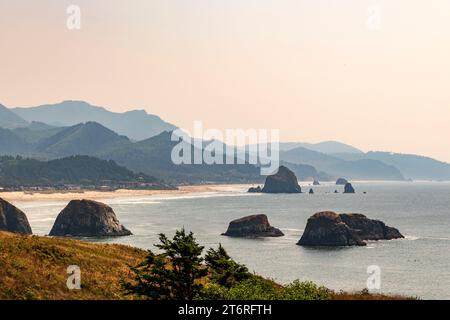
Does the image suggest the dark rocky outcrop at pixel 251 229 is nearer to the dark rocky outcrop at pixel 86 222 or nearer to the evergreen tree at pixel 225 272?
the dark rocky outcrop at pixel 86 222

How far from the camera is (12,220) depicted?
120 m

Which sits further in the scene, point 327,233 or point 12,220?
point 327,233

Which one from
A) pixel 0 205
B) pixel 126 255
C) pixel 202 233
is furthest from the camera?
pixel 202 233

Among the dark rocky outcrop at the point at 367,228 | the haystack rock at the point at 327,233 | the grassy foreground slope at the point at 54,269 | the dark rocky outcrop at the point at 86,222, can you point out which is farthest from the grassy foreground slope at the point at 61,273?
the dark rocky outcrop at the point at 367,228

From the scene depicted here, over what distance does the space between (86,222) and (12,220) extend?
1713cm

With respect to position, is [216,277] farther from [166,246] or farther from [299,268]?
[299,268]

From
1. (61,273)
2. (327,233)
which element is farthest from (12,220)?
(61,273)

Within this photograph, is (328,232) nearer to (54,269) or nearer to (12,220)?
(12,220)

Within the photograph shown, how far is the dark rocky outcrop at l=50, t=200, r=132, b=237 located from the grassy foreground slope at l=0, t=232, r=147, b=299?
79331 millimetres

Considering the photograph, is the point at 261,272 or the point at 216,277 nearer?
the point at 216,277

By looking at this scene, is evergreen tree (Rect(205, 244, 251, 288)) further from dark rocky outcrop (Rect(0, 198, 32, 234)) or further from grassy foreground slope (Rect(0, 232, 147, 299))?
dark rocky outcrop (Rect(0, 198, 32, 234))
